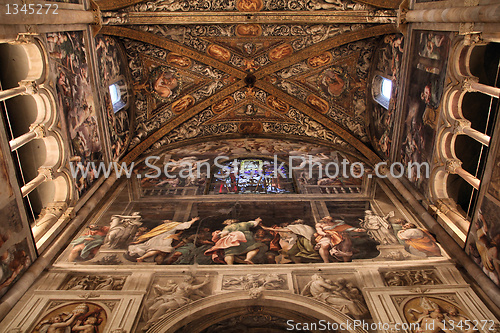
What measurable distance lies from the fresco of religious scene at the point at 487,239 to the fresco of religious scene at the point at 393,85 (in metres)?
3.86

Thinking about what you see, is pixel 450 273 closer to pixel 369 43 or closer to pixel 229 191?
pixel 229 191

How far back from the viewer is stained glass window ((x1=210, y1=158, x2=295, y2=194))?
9.93 meters

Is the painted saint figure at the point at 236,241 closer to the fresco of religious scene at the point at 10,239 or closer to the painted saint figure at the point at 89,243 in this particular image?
the painted saint figure at the point at 89,243

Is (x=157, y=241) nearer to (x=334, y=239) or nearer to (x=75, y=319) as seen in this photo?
(x=75, y=319)

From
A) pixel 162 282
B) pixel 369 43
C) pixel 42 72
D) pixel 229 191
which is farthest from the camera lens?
pixel 369 43

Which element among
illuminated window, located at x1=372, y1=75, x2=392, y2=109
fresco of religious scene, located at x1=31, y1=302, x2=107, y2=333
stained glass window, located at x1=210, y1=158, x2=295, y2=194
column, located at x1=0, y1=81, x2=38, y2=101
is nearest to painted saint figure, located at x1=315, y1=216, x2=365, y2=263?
stained glass window, located at x1=210, y1=158, x2=295, y2=194

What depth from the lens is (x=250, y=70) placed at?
1173 cm

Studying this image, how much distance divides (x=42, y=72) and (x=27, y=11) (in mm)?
1187

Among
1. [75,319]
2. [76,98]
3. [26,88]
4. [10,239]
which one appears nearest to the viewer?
[75,319]

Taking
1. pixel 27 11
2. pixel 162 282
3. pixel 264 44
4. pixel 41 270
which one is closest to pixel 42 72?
pixel 27 11

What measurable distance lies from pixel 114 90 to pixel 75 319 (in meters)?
6.88

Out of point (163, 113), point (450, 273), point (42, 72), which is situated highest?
point (42, 72)

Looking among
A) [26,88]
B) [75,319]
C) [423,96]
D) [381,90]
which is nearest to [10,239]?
[75,319]

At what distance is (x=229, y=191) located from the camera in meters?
9.85
